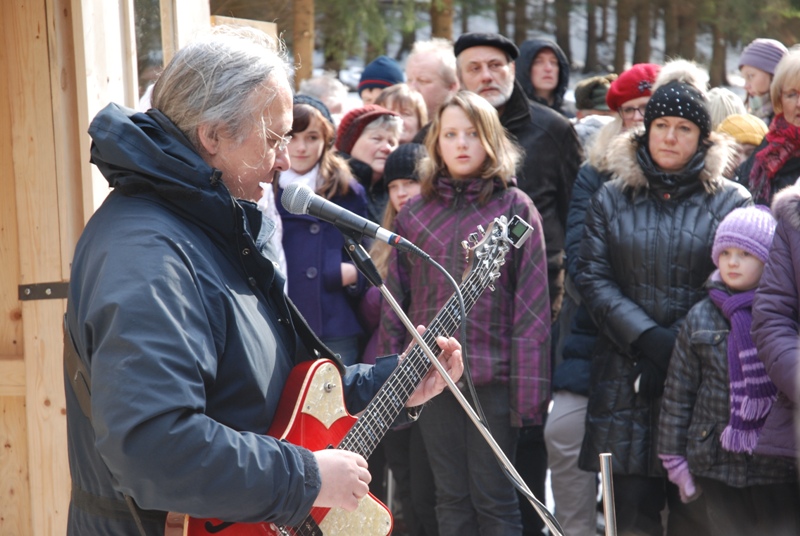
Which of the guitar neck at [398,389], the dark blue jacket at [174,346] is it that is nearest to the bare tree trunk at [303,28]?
the guitar neck at [398,389]

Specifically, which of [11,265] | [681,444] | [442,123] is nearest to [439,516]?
[681,444]

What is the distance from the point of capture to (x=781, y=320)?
12.2 ft

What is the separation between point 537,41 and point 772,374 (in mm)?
3163

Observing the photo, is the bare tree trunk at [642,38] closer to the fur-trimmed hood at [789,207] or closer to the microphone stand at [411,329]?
the fur-trimmed hood at [789,207]

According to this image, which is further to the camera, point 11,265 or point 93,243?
point 11,265

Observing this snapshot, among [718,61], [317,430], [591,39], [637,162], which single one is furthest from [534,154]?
Result: [591,39]

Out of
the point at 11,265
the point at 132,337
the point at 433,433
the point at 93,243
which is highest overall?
the point at 93,243

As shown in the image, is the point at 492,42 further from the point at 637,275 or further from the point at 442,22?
the point at 442,22

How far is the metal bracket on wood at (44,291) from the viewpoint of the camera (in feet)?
12.1

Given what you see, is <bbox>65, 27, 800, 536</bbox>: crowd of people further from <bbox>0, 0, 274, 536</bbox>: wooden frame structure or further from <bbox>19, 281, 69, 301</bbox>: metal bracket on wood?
<bbox>19, 281, 69, 301</bbox>: metal bracket on wood

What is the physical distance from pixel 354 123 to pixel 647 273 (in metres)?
2.11

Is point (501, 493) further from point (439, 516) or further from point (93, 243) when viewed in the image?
point (93, 243)

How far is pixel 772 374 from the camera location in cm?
372

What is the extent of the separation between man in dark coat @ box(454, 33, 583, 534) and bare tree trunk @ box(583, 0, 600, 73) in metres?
7.16
